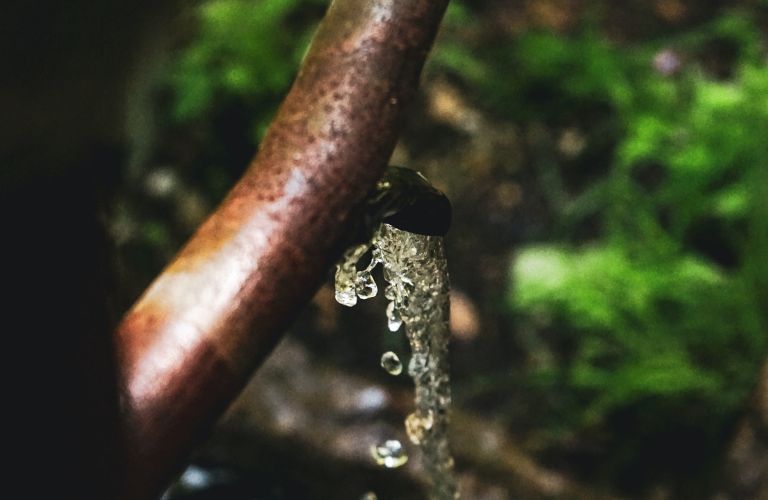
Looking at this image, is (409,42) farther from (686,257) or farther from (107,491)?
(686,257)

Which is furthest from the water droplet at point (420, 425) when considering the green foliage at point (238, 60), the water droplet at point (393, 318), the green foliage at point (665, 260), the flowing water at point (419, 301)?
the green foliage at point (238, 60)

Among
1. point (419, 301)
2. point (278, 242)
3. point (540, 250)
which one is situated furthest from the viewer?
point (540, 250)

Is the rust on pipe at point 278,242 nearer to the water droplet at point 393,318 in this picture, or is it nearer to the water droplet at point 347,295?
the water droplet at point 347,295

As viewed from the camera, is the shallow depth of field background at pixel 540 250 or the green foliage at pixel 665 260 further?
the green foliage at pixel 665 260

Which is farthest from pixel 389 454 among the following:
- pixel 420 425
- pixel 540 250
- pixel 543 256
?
pixel 540 250

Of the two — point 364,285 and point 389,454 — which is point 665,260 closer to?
point 389,454

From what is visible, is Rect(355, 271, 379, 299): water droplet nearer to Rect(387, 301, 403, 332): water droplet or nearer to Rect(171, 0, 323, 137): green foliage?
Rect(387, 301, 403, 332): water droplet

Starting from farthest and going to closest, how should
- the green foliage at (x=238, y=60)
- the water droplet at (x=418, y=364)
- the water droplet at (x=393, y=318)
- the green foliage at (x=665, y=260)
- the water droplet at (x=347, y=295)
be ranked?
the green foliage at (x=238, y=60) < the green foliage at (x=665, y=260) < the water droplet at (x=418, y=364) < the water droplet at (x=393, y=318) < the water droplet at (x=347, y=295)
